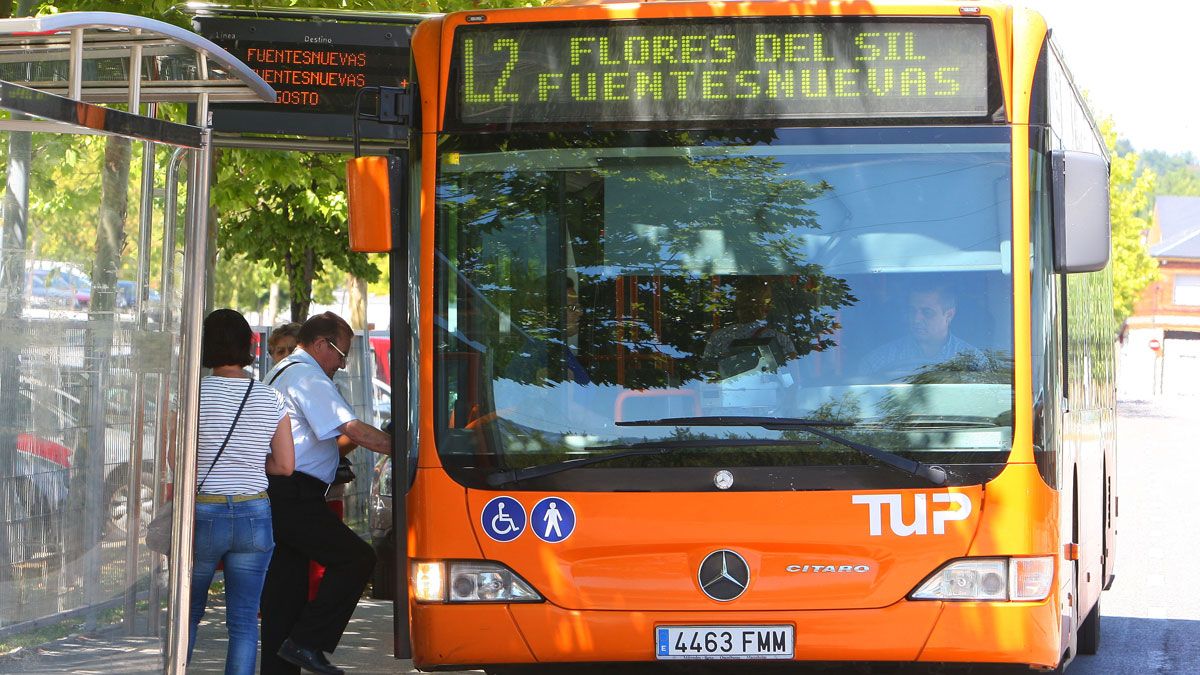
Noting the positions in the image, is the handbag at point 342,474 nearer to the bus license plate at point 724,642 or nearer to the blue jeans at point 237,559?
the blue jeans at point 237,559

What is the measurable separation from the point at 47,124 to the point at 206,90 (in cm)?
77

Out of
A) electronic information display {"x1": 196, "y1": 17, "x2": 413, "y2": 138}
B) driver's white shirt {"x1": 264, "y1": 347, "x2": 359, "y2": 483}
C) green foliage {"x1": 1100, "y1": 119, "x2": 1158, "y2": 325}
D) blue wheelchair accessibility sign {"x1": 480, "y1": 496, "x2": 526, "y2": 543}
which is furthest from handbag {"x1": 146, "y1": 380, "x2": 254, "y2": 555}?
green foliage {"x1": 1100, "y1": 119, "x2": 1158, "y2": 325}

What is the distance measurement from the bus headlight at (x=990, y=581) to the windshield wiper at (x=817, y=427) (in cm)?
33

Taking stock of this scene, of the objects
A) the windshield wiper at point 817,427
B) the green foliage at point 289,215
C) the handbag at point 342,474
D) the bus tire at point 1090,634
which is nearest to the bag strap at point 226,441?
the handbag at point 342,474

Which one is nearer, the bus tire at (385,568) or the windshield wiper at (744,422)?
the windshield wiper at (744,422)

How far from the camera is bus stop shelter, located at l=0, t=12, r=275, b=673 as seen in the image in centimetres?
611

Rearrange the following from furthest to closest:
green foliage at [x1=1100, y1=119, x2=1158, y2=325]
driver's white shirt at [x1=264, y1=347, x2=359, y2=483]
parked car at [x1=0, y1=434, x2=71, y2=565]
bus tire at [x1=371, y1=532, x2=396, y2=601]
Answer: green foliage at [x1=1100, y1=119, x2=1158, y2=325]
bus tire at [x1=371, y1=532, x2=396, y2=601]
driver's white shirt at [x1=264, y1=347, x2=359, y2=483]
parked car at [x1=0, y1=434, x2=71, y2=565]

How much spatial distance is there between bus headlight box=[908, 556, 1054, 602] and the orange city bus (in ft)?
0.04

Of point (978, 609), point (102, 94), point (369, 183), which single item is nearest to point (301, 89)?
point (102, 94)

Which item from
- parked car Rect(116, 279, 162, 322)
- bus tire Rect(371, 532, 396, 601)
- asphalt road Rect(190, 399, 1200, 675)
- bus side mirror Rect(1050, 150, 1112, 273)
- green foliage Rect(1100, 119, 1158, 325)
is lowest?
asphalt road Rect(190, 399, 1200, 675)

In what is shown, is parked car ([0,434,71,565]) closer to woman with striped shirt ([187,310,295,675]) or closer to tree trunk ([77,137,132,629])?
tree trunk ([77,137,132,629])

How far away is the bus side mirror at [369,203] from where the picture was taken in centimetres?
640

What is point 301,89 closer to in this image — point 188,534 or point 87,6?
point 87,6

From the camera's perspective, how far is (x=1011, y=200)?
627 centimetres
